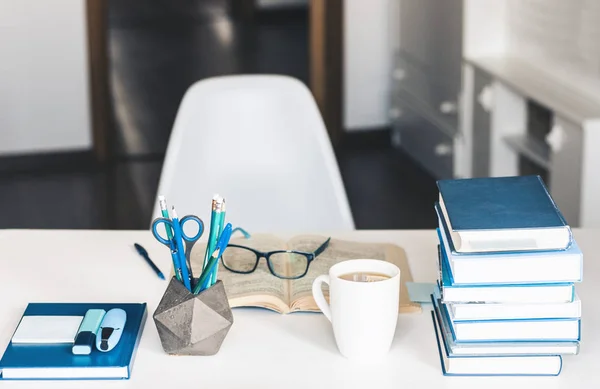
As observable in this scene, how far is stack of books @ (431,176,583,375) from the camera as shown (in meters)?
1.16

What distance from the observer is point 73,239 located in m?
1.67

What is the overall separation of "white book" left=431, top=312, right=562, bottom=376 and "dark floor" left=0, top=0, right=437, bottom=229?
234cm

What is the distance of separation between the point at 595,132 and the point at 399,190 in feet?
4.79

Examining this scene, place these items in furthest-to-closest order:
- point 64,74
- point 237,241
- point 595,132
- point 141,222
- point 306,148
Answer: point 64,74 → point 141,222 → point 595,132 → point 306,148 → point 237,241

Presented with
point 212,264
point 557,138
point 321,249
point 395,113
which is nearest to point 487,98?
point 557,138

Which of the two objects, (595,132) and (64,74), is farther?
(64,74)

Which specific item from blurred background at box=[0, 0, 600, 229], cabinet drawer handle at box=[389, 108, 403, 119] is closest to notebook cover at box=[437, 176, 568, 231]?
blurred background at box=[0, 0, 600, 229]

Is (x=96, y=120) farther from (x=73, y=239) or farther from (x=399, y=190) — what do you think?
(x=73, y=239)

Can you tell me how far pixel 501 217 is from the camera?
120cm

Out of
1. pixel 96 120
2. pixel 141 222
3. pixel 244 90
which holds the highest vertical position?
pixel 244 90

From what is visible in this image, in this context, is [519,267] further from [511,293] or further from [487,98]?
[487,98]

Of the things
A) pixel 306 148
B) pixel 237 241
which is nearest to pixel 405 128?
pixel 306 148

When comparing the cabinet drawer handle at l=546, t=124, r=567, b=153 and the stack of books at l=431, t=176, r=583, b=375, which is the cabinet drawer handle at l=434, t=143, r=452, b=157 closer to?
the cabinet drawer handle at l=546, t=124, r=567, b=153

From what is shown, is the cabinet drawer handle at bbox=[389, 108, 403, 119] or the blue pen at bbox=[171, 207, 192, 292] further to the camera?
Result: the cabinet drawer handle at bbox=[389, 108, 403, 119]
